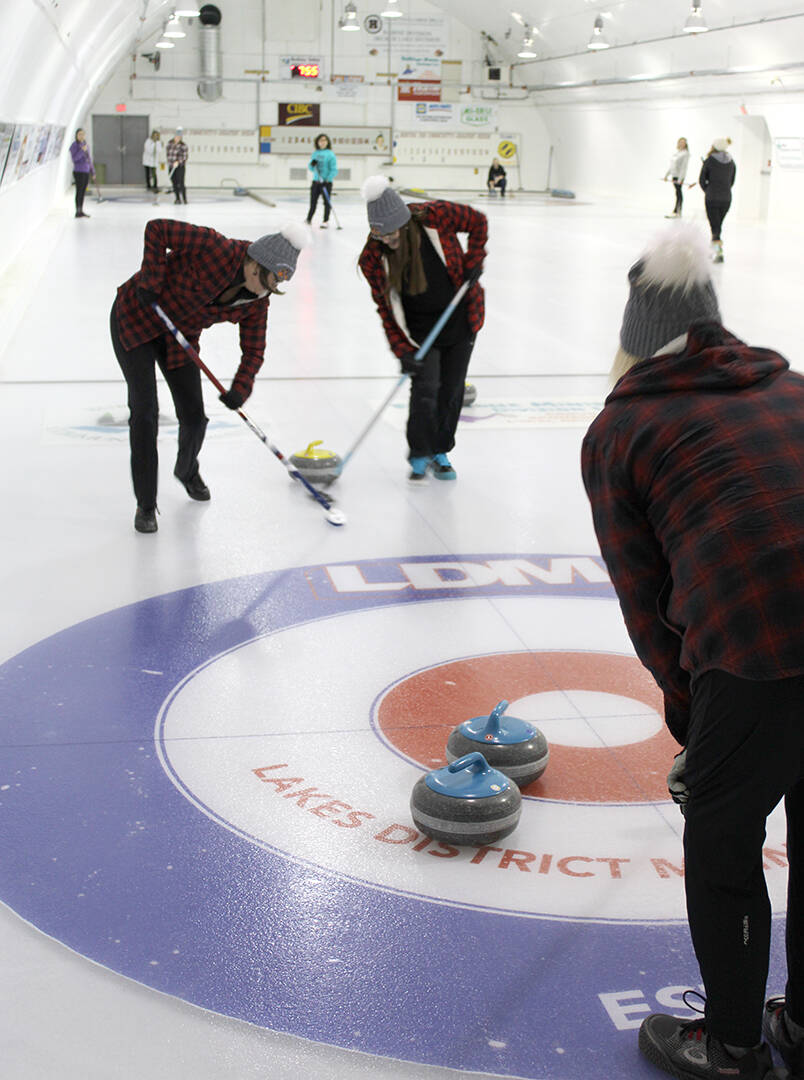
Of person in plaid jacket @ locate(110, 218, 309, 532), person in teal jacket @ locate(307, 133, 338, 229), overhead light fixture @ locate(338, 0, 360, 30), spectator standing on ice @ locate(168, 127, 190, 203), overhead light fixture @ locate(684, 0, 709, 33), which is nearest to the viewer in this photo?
person in plaid jacket @ locate(110, 218, 309, 532)

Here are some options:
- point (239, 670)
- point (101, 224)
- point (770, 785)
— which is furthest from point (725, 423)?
point (101, 224)

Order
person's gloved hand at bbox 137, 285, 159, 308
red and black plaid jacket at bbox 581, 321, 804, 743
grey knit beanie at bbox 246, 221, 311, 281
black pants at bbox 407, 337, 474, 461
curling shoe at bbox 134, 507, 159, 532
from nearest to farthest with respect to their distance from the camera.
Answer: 1. red and black plaid jacket at bbox 581, 321, 804, 743
2. grey knit beanie at bbox 246, 221, 311, 281
3. person's gloved hand at bbox 137, 285, 159, 308
4. curling shoe at bbox 134, 507, 159, 532
5. black pants at bbox 407, 337, 474, 461

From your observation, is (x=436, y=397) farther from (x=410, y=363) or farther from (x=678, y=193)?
(x=678, y=193)

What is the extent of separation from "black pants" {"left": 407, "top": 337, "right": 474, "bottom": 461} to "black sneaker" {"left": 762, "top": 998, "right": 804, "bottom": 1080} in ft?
14.7

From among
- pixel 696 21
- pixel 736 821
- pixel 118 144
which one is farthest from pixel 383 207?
pixel 118 144

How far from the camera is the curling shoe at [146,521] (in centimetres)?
579

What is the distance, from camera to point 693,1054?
2275 mm

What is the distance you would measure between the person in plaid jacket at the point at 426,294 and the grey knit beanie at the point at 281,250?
76 cm

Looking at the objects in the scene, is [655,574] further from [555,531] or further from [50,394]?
[50,394]

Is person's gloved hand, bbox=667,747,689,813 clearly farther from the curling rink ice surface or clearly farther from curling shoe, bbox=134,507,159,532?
curling shoe, bbox=134,507,159,532

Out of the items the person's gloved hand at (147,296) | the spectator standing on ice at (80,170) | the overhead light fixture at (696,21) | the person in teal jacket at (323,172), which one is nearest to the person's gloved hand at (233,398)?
the person's gloved hand at (147,296)

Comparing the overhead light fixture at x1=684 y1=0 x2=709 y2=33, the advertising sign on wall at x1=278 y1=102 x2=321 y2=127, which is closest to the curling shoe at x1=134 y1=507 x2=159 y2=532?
the overhead light fixture at x1=684 y1=0 x2=709 y2=33

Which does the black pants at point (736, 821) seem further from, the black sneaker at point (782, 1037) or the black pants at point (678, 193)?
the black pants at point (678, 193)

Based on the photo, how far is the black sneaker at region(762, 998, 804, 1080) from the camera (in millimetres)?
2293
